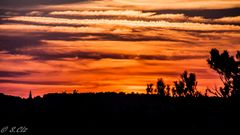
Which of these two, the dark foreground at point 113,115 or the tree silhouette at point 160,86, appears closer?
the dark foreground at point 113,115

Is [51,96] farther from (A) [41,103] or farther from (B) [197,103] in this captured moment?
(B) [197,103]

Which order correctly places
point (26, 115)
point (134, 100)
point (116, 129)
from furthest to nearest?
point (134, 100)
point (26, 115)
point (116, 129)

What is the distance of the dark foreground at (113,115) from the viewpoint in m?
61.3

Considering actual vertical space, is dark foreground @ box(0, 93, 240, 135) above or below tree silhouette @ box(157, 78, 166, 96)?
below

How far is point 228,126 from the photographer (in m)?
62.4

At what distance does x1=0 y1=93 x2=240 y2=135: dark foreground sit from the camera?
201 feet

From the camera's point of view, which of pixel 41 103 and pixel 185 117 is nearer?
pixel 185 117

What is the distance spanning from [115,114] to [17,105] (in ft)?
42.8

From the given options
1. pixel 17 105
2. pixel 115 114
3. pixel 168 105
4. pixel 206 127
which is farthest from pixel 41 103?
pixel 206 127

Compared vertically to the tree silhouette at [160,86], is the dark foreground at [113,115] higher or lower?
lower

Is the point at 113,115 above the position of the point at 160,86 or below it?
below

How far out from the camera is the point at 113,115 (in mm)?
66062

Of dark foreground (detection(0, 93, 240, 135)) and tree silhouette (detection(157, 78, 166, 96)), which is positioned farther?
tree silhouette (detection(157, 78, 166, 96))

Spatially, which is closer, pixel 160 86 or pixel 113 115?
pixel 113 115
